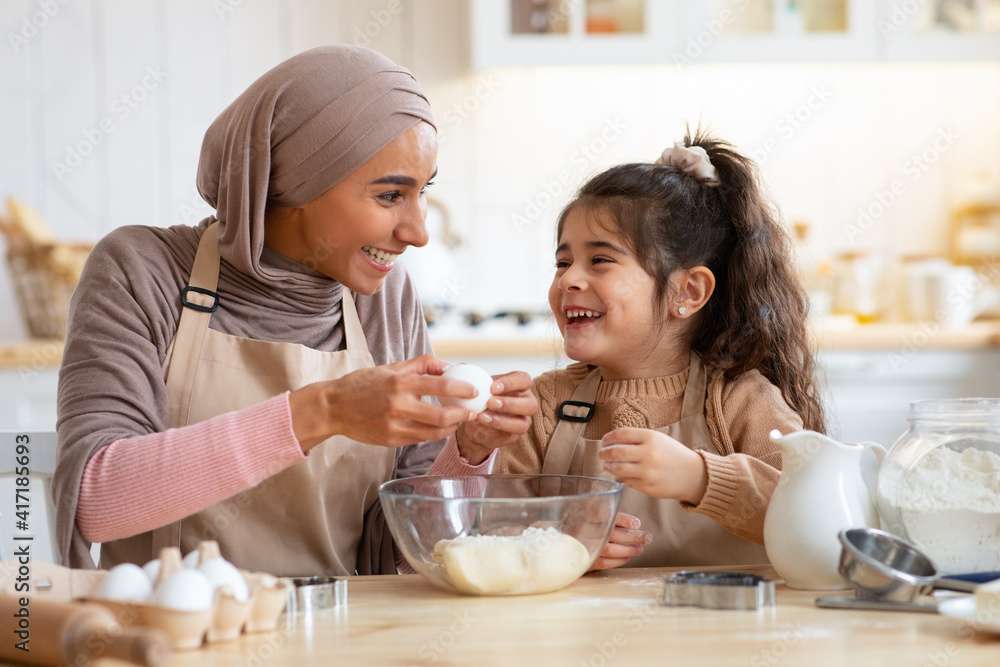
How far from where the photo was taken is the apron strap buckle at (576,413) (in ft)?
4.94

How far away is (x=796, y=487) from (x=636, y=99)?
8.45 feet

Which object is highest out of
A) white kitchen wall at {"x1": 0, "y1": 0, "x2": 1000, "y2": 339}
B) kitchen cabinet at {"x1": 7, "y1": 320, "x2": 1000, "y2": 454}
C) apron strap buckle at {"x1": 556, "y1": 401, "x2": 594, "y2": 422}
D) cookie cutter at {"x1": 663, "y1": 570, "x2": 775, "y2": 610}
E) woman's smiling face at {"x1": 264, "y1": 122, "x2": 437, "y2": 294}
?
white kitchen wall at {"x1": 0, "y1": 0, "x2": 1000, "y2": 339}

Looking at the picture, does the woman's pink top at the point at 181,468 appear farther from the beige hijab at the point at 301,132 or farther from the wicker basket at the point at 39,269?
the wicker basket at the point at 39,269

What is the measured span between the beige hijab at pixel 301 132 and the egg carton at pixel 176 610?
24.3 inches

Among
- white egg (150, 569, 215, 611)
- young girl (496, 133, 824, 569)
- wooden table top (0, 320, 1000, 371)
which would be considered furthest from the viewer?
wooden table top (0, 320, 1000, 371)

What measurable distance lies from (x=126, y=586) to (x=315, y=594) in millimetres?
187

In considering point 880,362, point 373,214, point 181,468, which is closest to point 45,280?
point 373,214

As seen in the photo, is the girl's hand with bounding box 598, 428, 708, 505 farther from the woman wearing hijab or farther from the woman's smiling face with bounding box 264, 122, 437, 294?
the woman's smiling face with bounding box 264, 122, 437, 294

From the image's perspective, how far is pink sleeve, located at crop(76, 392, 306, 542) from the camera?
1.12 metres

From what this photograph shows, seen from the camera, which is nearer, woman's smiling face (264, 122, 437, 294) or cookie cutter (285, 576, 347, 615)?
cookie cutter (285, 576, 347, 615)

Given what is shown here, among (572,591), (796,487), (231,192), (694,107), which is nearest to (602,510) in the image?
(572,591)

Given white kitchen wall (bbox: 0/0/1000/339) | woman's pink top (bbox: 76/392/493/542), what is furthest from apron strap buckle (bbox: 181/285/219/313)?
A: white kitchen wall (bbox: 0/0/1000/339)

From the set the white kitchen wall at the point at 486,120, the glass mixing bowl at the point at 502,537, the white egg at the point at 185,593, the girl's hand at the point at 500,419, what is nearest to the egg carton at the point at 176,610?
the white egg at the point at 185,593

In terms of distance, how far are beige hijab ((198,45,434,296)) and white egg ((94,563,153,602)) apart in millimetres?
656
